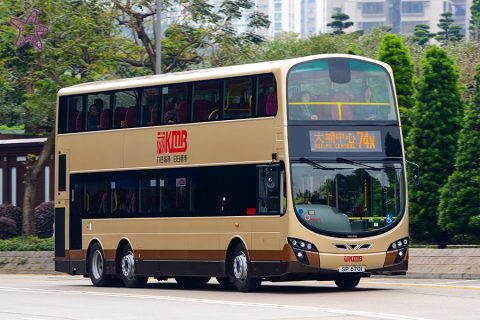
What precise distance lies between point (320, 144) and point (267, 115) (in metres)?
1.06

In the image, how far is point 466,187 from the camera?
94.3ft

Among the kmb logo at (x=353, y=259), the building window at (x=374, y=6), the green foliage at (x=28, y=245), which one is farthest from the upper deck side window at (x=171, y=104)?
the building window at (x=374, y=6)

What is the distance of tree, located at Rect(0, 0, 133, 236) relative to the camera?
34750mm

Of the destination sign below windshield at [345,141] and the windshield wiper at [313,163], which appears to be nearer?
the windshield wiper at [313,163]

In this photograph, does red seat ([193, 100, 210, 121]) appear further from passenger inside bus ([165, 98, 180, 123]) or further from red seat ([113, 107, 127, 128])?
red seat ([113, 107, 127, 128])

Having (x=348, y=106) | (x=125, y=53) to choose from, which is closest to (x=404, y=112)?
(x=125, y=53)

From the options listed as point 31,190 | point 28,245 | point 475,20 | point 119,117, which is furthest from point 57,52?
point 475,20

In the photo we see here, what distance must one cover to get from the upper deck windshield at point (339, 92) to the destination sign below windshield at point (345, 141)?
0.86 ft

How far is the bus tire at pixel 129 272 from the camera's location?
23375mm

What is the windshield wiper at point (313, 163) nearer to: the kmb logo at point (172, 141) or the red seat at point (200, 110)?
the red seat at point (200, 110)

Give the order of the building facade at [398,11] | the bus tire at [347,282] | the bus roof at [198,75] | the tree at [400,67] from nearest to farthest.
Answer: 1. the bus roof at [198,75]
2. the bus tire at [347,282]
3. the tree at [400,67]
4. the building facade at [398,11]

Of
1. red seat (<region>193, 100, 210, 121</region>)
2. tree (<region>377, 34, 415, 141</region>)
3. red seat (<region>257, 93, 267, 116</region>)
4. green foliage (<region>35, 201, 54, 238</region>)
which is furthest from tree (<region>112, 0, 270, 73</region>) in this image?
red seat (<region>257, 93, 267, 116</region>)

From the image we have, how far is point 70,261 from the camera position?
25.0 m

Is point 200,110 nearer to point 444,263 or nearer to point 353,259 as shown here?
point 353,259
